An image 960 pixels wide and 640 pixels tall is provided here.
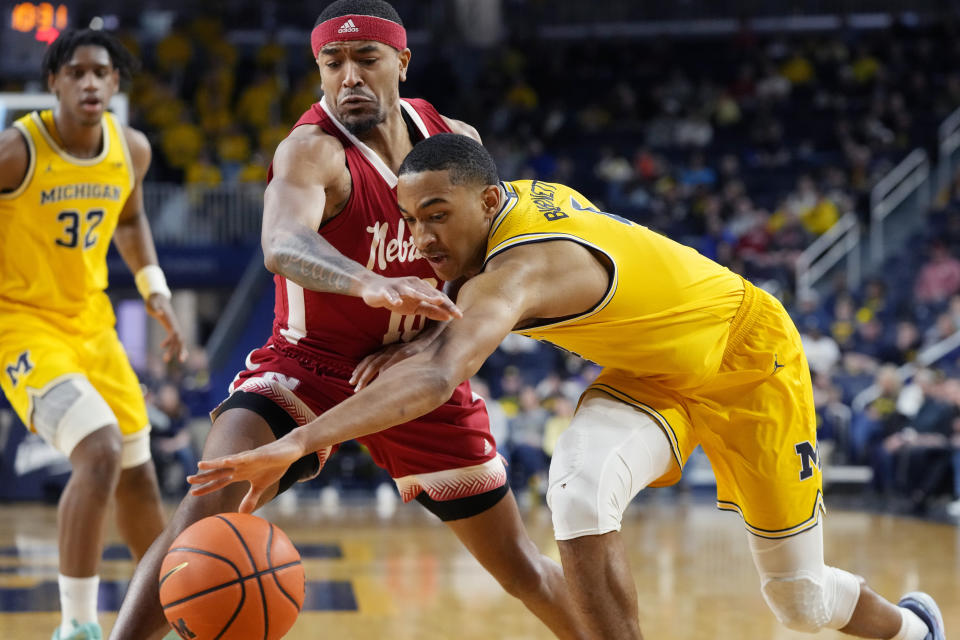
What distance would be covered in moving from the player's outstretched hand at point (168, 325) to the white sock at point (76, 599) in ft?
3.69

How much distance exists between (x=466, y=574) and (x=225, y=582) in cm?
389

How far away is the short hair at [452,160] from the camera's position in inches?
130

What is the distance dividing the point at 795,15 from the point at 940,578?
1729 centimetres

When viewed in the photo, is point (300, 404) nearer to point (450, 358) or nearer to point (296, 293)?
point (296, 293)

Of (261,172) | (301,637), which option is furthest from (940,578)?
(261,172)

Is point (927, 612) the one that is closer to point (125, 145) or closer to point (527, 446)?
point (125, 145)

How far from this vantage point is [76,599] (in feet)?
14.7

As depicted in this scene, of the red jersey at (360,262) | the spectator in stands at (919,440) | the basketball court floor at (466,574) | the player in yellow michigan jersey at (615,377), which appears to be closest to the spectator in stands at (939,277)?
the spectator in stands at (919,440)

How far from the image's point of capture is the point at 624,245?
3533 millimetres

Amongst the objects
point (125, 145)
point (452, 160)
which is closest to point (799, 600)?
point (452, 160)

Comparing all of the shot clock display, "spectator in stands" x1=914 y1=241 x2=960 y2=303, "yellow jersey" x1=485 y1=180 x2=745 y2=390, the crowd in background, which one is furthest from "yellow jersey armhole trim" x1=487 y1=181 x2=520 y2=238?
"spectator in stands" x1=914 y1=241 x2=960 y2=303

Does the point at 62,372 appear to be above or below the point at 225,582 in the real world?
above

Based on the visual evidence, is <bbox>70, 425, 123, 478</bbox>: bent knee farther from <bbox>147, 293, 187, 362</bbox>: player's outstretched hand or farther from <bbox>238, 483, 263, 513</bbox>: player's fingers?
<bbox>238, 483, 263, 513</bbox>: player's fingers

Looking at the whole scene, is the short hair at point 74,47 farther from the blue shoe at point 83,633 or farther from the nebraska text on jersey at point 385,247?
the blue shoe at point 83,633
